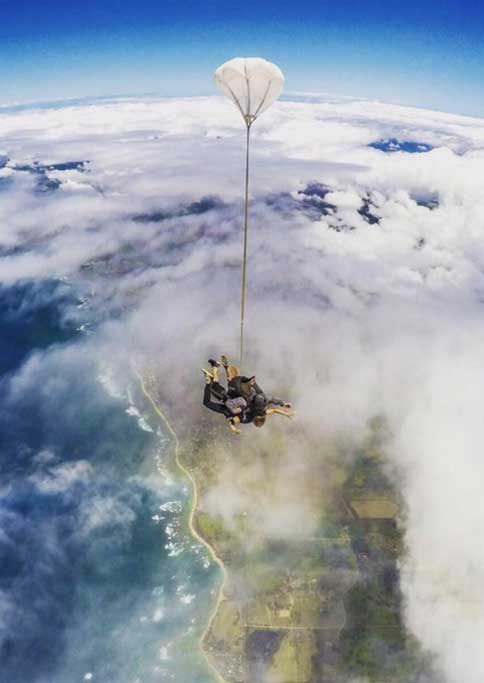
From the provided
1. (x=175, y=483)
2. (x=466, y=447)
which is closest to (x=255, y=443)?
(x=175, y=483)

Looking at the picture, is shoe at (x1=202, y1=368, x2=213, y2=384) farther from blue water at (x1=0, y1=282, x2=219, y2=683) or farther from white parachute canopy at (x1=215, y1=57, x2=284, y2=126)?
blue water at (x1=0, y1=282, x2=219, y2=683)

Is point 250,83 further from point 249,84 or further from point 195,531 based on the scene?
point 195,531

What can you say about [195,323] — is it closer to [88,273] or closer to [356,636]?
[88,273]

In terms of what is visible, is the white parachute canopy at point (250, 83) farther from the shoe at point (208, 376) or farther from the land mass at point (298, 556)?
the land mass at point (298, 556)

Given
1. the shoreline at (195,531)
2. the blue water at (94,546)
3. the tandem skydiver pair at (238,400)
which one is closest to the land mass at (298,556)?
the shoreline at (195,531)

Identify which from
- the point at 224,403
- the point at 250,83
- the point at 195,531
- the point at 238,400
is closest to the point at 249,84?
the point at 250,83

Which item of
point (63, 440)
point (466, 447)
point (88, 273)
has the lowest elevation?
point (466, 447)

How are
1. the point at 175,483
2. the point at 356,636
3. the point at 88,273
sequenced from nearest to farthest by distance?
the point at 356,636 → the point at 175,483 → the point at 88,273
